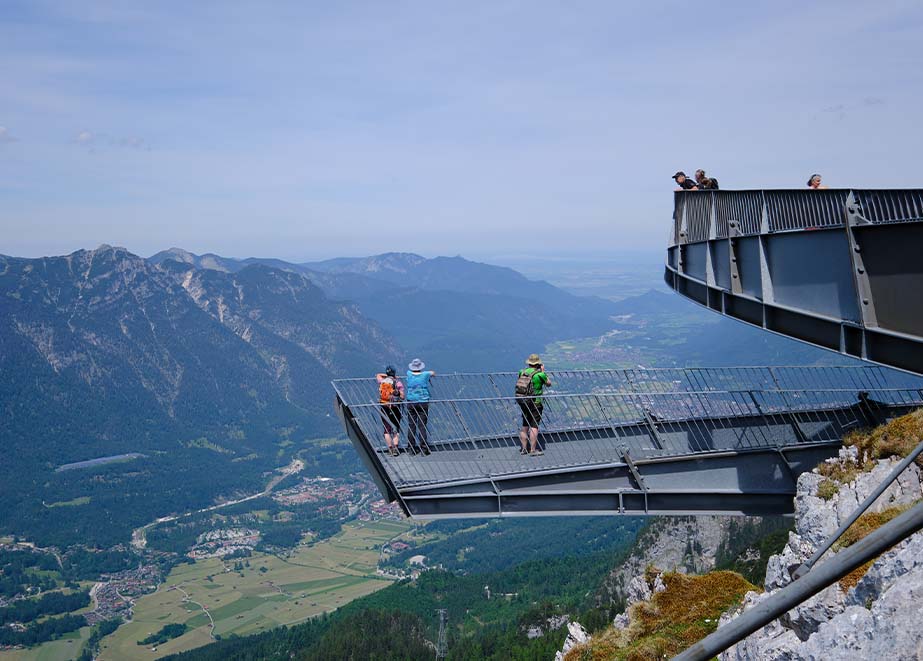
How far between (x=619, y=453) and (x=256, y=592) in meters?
151

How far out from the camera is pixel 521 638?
244ft

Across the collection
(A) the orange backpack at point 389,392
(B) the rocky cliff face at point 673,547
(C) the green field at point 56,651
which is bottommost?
(C) the green field at point 56,651

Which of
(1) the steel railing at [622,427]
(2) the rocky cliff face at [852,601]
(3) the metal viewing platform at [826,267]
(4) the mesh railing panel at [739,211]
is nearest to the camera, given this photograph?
(2) the rocky cliff face at [852,601]

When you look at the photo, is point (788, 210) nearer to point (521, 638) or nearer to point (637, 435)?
point (637, 435)

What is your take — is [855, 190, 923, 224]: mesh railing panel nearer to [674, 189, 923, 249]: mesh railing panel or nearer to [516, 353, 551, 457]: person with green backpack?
[674, 189, 923, 249]: mesh railing panel

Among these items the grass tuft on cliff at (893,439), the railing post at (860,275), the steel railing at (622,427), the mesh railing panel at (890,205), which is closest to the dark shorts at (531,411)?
the steel railing at (622,427)

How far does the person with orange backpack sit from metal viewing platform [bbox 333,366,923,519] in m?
0.16

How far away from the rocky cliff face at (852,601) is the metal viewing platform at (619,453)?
3.52 metres

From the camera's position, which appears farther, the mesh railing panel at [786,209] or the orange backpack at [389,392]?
the orange backpack at [389,392]

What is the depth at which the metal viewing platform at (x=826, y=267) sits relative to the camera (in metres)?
11.4

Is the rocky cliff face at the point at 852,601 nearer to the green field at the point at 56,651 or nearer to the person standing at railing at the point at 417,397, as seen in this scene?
the person standing at railing at the point at 417,397

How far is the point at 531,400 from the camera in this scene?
1619 centimetres

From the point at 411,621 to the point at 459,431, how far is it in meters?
79.1

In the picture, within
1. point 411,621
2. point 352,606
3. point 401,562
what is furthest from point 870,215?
point 401,562
